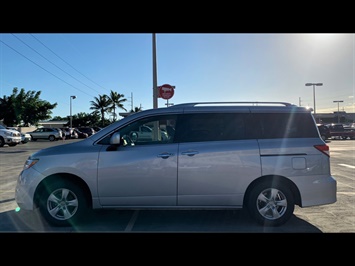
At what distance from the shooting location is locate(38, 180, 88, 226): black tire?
16.6 feet

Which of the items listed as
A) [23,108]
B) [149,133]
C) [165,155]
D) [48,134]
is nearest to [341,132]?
[48,134]

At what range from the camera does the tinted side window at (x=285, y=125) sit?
5222mm

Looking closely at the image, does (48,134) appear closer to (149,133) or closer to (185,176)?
(149,133)

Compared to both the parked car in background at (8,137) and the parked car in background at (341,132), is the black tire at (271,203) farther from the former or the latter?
the parked car in background at (341,132)

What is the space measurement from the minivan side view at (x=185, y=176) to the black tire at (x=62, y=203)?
0.6 inches

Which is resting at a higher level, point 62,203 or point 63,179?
point 63,179

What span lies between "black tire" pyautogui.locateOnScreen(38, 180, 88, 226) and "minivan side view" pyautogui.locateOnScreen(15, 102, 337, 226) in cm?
1

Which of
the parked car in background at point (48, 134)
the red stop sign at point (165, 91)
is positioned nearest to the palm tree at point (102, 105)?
the parked car in background at point (48, 134)

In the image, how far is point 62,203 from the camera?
5.11m

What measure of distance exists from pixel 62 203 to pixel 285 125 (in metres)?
3.85

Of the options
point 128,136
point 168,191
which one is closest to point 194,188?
point 168,191

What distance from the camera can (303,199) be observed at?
16.5ft
